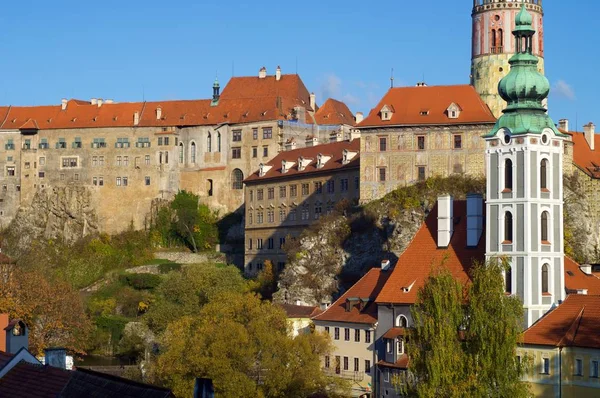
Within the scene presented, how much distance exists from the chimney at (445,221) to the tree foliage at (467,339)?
11931mm

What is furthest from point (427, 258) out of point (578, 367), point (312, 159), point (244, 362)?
point (312, 159)

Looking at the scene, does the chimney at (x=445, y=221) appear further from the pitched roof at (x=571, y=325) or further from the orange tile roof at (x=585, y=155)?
the orange tile roof at (x=585, y=155)

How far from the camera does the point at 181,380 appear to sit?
169ft

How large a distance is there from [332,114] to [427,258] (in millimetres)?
46914

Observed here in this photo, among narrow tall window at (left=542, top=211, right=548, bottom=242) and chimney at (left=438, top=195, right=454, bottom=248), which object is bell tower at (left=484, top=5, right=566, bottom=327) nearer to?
narrow tall window at (left=542, top=211, right=548, bottom=242)

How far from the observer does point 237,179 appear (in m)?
105

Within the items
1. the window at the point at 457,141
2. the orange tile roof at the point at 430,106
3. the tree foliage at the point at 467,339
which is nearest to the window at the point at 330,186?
the orange tile roof at the point at 430,106

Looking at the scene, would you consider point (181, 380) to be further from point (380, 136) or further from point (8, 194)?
point (8, 194)

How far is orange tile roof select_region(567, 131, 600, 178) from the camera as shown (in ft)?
259

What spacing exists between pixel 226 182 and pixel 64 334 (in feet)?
115

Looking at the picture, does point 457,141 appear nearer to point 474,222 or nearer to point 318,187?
point 318,187

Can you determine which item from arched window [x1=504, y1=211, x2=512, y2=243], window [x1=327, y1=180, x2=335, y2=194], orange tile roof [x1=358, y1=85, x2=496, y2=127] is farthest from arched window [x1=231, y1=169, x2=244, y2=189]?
arched window [x1=504, y1=211, x2=512, y2=243]

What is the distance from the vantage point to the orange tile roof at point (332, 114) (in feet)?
340

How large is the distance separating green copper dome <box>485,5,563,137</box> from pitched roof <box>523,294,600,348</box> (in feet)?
24.1
